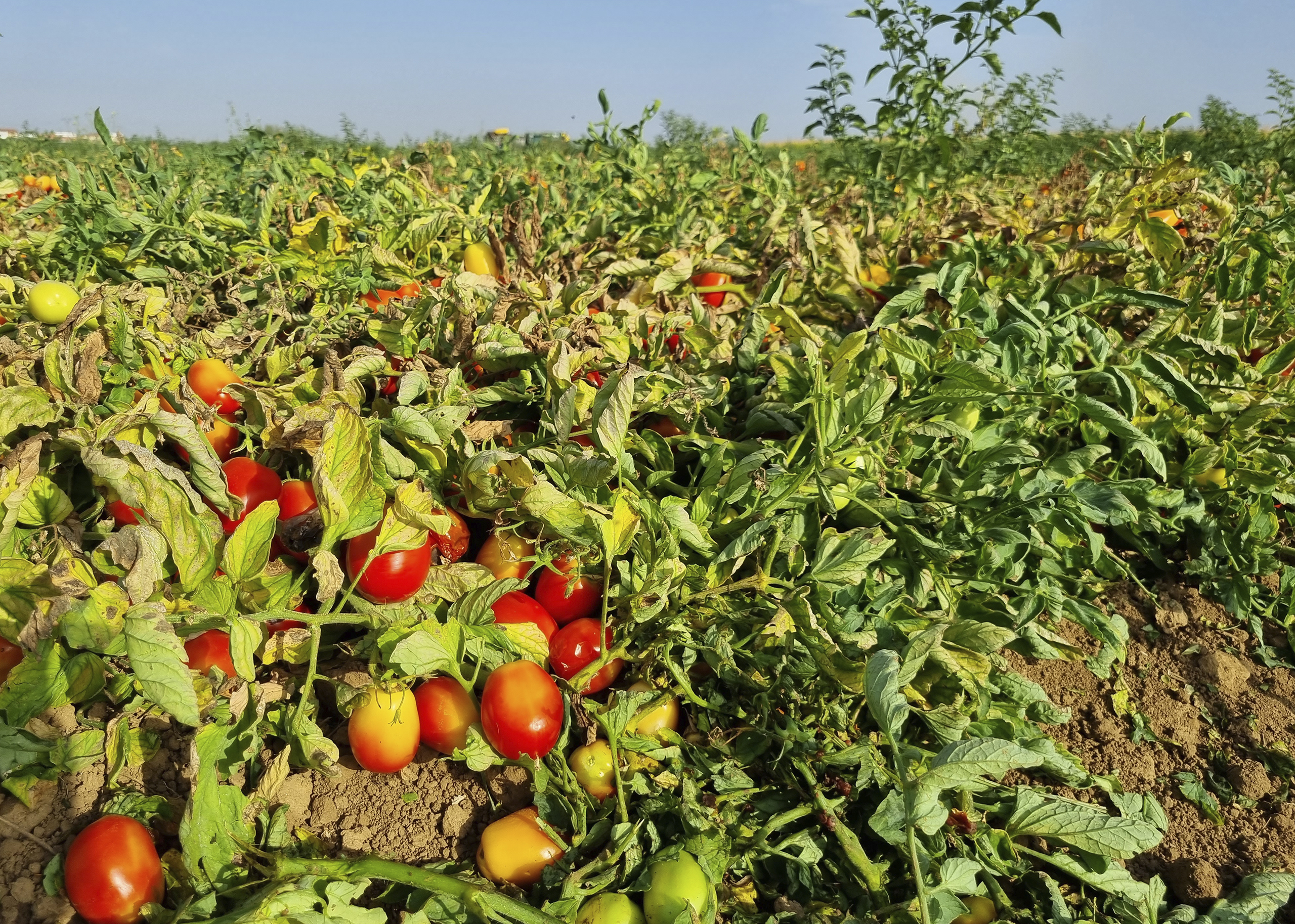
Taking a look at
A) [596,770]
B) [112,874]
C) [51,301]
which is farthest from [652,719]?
[51,301]

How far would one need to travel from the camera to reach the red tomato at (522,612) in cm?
157

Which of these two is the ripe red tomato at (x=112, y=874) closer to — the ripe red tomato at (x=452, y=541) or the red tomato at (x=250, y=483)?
the red tomato at (x=250, y=483)

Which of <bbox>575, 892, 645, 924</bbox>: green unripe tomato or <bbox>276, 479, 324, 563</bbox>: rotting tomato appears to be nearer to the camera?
<bbox>575, 892, 645, 924</bbox>: green unripe tomato

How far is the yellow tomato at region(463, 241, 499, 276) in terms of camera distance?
103 inches

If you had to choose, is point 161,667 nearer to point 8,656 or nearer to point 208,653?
point 208,653

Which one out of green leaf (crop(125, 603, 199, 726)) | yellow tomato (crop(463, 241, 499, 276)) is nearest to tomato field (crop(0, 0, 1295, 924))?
green leaf (crop(125, 603, 199, 726))

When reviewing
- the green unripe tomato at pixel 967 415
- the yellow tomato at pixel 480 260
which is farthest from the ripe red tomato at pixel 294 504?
the green unripe tomato at pixel 967 415

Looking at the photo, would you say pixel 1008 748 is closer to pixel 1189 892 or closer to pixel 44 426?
pixel 1189 892

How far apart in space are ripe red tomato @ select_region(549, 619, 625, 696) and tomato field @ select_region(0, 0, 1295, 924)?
0.05ft

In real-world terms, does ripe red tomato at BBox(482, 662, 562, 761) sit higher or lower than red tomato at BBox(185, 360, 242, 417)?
lower

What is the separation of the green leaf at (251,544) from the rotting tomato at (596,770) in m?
0.65

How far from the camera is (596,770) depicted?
146 centimetres

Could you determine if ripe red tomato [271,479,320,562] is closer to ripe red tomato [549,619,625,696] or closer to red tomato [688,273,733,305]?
ripe red tomato [549,619,625,696]

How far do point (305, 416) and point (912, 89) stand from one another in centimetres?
275
